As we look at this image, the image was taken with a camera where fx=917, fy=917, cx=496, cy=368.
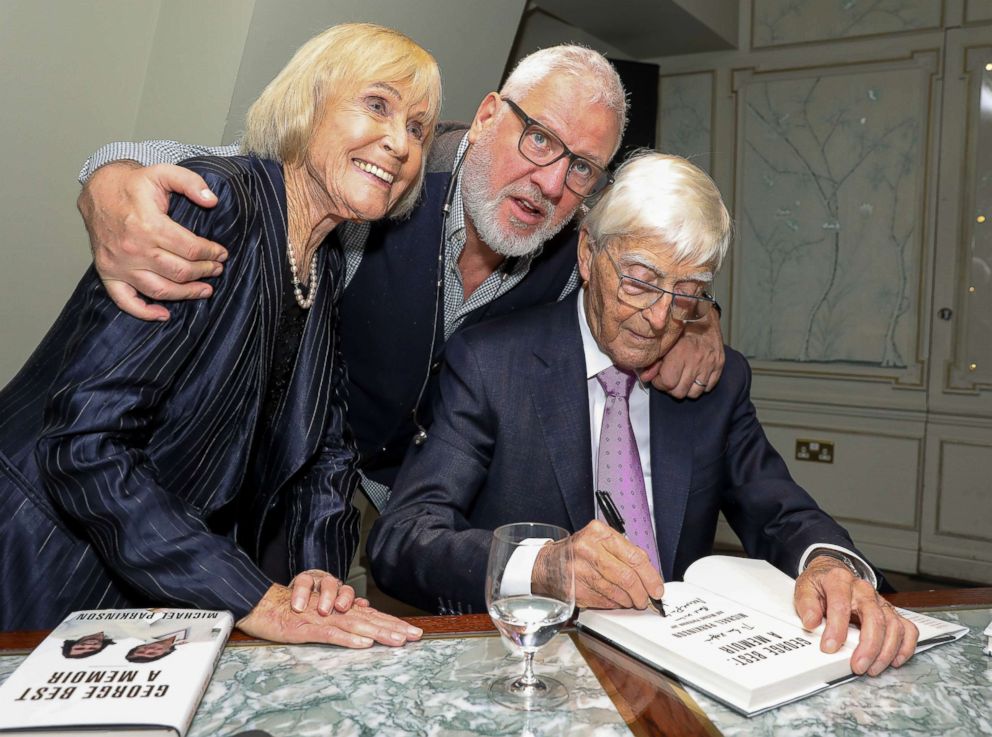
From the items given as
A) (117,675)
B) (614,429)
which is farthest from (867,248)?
(117,675)

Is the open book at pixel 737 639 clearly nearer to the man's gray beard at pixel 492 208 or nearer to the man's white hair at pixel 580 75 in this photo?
the man's gray beard at pixel 492 208

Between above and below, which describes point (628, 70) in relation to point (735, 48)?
below

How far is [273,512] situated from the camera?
6.39 feet

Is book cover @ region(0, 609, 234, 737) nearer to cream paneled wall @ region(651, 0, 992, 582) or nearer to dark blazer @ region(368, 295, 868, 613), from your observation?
dark blazer @ region(368, 295, 868, 613)

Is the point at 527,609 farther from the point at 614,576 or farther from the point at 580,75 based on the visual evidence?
the point at 580,75

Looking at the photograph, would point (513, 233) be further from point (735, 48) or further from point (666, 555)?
point (735, 48)

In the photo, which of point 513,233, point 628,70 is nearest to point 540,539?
point 513,233

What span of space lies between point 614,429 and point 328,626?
910 mm

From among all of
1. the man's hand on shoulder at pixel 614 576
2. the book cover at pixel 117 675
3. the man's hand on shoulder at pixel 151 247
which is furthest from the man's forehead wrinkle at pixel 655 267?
the book cover at pixel 117 675

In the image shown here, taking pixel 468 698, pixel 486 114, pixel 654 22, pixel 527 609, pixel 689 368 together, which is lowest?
pixel 468 698

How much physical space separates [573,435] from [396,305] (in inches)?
22.5

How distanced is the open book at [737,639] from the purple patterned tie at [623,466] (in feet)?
1.38

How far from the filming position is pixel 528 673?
1.12 m

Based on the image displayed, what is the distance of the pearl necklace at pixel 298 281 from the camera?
1.76m
